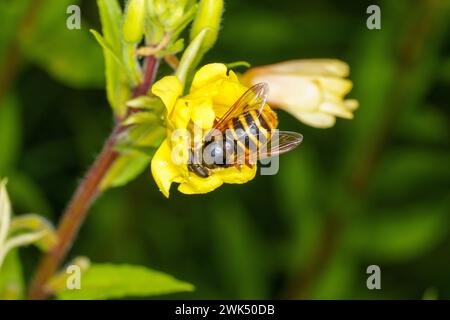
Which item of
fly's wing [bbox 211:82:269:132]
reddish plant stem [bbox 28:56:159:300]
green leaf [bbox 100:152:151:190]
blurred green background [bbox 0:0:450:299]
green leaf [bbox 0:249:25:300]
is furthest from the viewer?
blurred green background [bbox 0:0:450:299]

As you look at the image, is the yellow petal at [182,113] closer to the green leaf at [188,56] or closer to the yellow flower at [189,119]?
the yellow flower at [189,119]

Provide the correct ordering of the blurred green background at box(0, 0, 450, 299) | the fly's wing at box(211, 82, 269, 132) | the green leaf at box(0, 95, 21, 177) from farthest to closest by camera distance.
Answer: the blurred green background at box(0, 0, 450, 299) → the green leaf at box(0, 95, 21, 177) → the fly's wing at box(211, 82, 269, 132)

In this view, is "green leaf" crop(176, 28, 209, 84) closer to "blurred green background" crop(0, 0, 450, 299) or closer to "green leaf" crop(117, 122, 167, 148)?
"green leaf" crop(117, 122, 167, 148)

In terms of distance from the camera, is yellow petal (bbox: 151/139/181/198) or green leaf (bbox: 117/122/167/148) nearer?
yellow petal (bbox: 151/139/181/198)

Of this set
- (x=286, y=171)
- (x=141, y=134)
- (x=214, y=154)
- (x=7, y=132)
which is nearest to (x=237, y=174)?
(x=214, y=154)

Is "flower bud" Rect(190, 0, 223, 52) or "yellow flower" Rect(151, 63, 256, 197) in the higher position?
"flower bud" Rect(190, 0, 223, 52)

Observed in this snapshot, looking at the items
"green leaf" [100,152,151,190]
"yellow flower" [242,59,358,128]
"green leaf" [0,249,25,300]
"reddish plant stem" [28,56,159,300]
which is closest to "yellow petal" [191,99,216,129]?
"reddish plant stem" [28,56,159,300]
